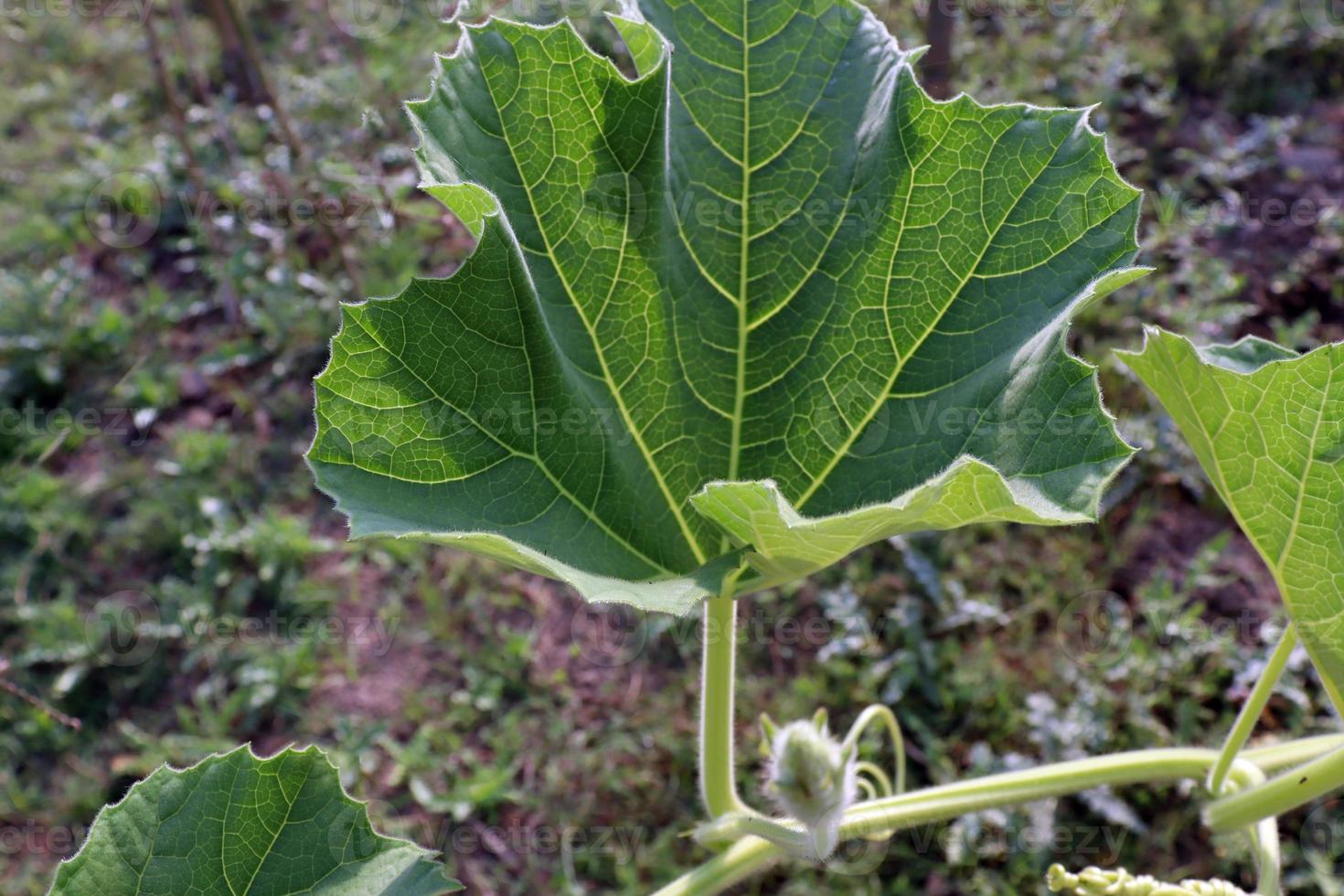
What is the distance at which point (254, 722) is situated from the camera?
102 inches

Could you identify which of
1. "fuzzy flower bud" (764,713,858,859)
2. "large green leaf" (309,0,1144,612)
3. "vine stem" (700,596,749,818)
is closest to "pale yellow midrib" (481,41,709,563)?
"large green leaf" (309,0,1144,612)

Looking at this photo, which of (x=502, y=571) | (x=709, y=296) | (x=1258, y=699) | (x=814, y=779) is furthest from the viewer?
(x=502, y=571)

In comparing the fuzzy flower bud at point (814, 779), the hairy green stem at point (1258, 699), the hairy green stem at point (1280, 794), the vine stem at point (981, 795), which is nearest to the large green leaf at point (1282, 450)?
the hairy green stem at point (1258, 699)

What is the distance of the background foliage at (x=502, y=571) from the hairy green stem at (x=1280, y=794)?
0.72 metres

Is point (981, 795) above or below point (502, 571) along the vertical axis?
above

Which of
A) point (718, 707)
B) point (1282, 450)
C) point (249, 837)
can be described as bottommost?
point (249, 837)

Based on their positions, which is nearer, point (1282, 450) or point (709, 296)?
point (1282, 450)

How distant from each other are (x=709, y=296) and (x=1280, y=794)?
0.92m

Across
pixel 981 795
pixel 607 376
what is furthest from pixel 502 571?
pixel 981 795

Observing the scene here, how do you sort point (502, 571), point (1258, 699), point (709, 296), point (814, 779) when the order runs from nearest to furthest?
point (814, 779), point (1258, 699), point (709, 296), point (502, 571)

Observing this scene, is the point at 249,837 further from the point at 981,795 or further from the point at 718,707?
the point at 981,795

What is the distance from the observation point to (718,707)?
1.37m

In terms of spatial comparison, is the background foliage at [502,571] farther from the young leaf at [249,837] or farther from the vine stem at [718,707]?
the young leaf at [249,837]

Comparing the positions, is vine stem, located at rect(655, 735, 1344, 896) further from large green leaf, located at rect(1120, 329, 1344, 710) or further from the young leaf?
the young leaf
